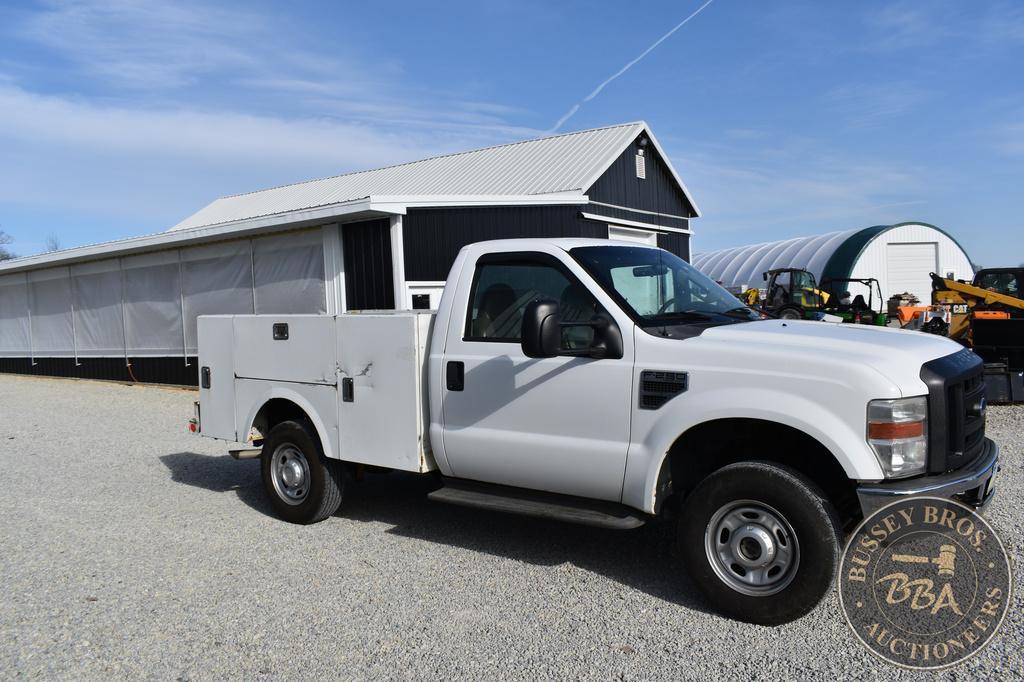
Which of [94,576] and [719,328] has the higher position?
[719,328]

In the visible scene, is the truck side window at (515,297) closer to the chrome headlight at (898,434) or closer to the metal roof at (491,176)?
the chrome headlight at (898,434)

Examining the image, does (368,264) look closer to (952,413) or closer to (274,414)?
(274,414)

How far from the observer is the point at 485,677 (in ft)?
12.4

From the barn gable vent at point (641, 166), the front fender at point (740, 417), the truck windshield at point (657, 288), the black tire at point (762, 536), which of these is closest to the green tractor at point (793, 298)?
the barn gable vent at point (641, 166)

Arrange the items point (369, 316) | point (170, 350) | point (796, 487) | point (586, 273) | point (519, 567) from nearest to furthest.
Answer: point (796, 487) < point (586, 273) < point (519, 567) < point (369, 316) < point (170, 350)

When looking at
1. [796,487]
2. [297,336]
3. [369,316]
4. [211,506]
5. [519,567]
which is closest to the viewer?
[796,487]

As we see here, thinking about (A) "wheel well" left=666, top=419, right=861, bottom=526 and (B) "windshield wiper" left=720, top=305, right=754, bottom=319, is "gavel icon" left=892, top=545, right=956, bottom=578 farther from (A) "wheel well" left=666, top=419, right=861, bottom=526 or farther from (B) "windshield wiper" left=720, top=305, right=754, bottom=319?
(B) "windshield wiper" left=720, top=305, right=754, bottom=319

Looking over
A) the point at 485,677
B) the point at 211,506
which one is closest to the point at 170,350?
the point at 211,506

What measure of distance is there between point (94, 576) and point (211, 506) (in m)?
→ 1.86

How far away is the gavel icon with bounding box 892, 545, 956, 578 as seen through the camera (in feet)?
15.6

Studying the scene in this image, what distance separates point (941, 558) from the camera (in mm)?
4848

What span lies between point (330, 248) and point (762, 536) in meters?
12.3

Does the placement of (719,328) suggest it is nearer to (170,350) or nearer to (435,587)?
(435,587)

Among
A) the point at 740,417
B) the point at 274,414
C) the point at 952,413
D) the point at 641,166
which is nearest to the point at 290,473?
the point at 274,414
